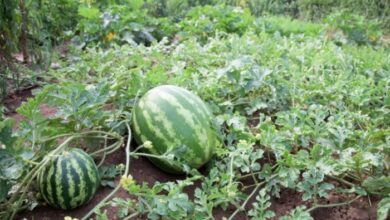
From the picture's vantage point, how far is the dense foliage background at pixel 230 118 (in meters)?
1.81

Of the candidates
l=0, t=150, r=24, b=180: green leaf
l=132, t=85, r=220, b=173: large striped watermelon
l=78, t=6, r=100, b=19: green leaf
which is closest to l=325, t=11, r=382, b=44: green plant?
l=78, t=6, r=100, b=19: green leaf

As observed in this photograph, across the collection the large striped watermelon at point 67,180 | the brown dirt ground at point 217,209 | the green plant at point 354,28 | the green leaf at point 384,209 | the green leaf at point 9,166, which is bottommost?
the green plant at point 354,28

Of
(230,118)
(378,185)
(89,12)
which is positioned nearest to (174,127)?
(230,118)

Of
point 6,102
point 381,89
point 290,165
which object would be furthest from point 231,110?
point 6,102

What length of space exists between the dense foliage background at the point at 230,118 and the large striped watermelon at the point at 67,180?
6 cm

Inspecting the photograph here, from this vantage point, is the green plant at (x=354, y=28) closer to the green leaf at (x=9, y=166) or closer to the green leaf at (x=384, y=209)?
the green leaf at (x=384, y=209)

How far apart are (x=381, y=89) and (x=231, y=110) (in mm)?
1103

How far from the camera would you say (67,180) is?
1.82 meters

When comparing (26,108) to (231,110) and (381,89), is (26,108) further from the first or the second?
(381,89)

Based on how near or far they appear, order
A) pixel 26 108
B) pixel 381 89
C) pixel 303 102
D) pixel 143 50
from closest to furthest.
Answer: pixel 26 108
pixel 303 102
pixel 381 89
pixel 143 50

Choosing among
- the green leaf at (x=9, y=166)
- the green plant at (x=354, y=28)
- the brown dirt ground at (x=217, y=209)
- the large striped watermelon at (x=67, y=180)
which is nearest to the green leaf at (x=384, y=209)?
the brown dirt ground at (x=217, y=209)

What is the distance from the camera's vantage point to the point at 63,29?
5.24 m

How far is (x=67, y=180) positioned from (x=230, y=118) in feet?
3.01

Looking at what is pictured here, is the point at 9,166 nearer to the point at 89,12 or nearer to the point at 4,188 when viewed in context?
the point at 4,188
